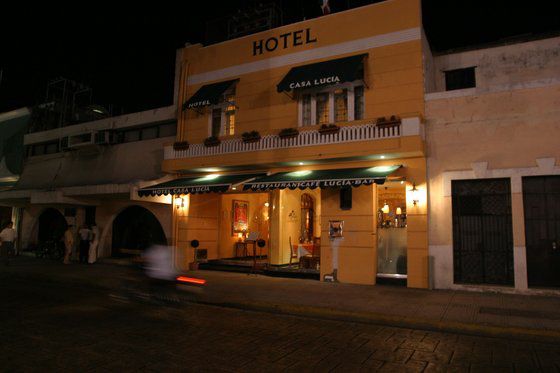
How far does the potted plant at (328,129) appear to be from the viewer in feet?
46.3

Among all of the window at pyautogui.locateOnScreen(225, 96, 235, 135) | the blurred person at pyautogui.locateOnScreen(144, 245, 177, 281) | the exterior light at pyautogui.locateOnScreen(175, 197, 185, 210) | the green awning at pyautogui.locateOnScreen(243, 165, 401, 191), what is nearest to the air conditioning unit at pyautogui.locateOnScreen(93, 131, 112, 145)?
the exterior light at pyautogui.locateOnScreen(175, 197, 185, 210)

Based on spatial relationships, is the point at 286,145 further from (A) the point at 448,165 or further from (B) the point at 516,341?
(B) the point at 516,341

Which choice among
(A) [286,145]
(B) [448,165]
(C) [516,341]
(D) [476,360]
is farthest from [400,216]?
(D) [476,360]

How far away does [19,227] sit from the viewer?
24.6 meters

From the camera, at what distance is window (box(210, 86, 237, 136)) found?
17.5 m

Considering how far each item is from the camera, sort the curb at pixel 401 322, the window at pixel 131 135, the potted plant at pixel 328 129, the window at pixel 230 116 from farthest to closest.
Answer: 1. the window at pixel 131 135
2. the window at pixel 230 116
3. the potted plant at pixel 328 129
4. the curb at pixel 401 322

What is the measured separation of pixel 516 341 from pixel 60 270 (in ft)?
53.0

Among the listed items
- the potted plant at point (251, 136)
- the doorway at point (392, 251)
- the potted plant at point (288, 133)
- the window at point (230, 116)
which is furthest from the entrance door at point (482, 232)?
the window at point (230, 116)

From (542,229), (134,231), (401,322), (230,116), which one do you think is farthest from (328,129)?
(134,231)

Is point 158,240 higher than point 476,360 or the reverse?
higher

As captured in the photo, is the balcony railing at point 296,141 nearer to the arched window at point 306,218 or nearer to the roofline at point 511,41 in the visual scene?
the arched window at point 306,218

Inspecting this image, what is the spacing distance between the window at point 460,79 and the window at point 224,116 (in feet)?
27.3

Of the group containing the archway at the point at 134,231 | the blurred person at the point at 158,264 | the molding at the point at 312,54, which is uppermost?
the molding at the point at 312,54

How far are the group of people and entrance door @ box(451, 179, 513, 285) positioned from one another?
52.1 ft
